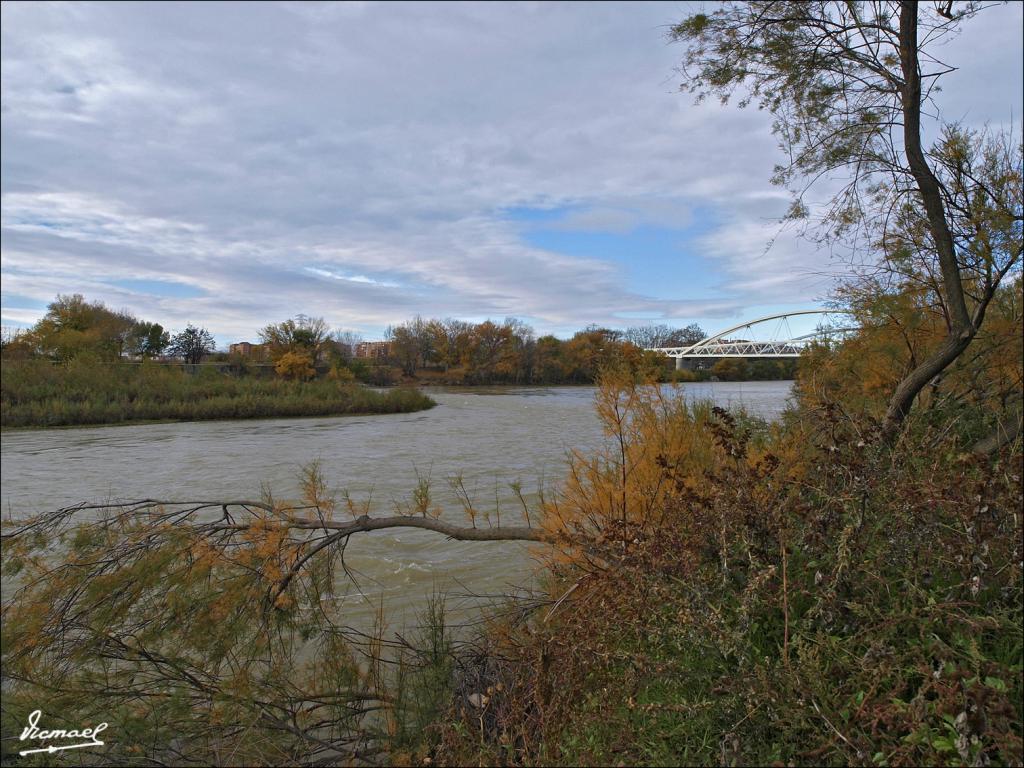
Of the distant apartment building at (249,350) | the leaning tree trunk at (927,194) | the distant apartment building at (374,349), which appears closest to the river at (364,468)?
the leaning tree trunk at (927,194)

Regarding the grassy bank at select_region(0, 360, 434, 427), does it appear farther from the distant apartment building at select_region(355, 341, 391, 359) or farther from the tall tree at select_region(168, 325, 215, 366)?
the distant apartment building at select_region(355, 341, 391, 359)

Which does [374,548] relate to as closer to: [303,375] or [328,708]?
[328,708]

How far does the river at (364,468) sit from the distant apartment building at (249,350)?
17.6 m

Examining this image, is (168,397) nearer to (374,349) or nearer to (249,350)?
(249,350)

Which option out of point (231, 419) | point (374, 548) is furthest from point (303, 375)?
point (374, 548)

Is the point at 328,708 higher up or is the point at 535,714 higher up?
the point at 535,714

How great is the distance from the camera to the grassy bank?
354 inches

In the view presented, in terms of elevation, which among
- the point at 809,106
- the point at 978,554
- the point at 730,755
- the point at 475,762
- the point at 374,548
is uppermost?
the point at 809,106

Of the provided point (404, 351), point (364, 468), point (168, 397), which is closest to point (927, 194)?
point (364, 468)

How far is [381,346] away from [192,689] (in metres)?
60.6

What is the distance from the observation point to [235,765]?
279cm

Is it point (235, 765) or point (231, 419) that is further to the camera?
point (231, 419)

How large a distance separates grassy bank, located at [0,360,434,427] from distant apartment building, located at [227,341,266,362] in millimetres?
10155

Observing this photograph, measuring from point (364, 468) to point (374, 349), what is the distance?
50008 millimetres
